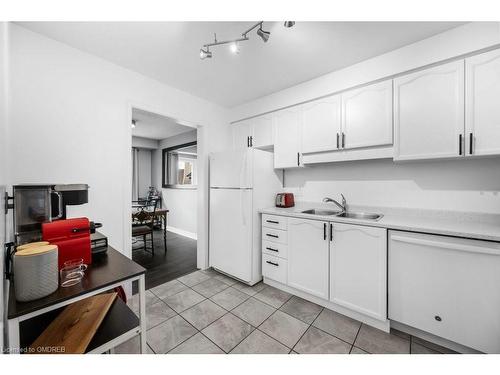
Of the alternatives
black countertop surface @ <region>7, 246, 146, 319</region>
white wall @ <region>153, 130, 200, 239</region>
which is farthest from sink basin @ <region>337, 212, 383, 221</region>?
white wall @ <region>153, 130, 200, 239</region>


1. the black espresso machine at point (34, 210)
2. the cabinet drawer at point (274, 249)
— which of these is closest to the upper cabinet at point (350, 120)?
the cabinet drawer at point (274, 249)

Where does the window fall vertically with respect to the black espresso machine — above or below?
above

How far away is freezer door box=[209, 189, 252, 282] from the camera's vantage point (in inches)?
95.5

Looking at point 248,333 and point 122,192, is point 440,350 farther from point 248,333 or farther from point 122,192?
point 122,192

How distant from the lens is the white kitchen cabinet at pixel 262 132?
2.78 meters

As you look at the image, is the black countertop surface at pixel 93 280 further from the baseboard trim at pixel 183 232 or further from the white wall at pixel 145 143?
the white wall at pixel 145 143

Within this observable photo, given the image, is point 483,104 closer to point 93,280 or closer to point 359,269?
point 359,269

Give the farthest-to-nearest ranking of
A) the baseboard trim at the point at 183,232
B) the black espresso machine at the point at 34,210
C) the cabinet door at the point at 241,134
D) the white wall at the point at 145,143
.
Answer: the white wall at the point at 145,143, the baseboard trim at the point at 183,232, the cabinet door at the point at 241,134, the black espresso machine at the point at 34,210

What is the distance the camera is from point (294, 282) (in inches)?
86.5

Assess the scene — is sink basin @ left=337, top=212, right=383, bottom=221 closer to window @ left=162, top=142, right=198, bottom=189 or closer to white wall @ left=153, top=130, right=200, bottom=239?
white wall @ left=153, top=130, right=200, bottom=239

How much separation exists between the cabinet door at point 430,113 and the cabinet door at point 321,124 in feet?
1.74

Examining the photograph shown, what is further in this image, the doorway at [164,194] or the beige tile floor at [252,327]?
the doorway at [164,194]

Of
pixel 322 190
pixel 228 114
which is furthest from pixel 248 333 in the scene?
pixel 228 114

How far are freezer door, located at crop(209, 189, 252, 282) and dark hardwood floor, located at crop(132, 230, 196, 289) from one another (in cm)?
52
